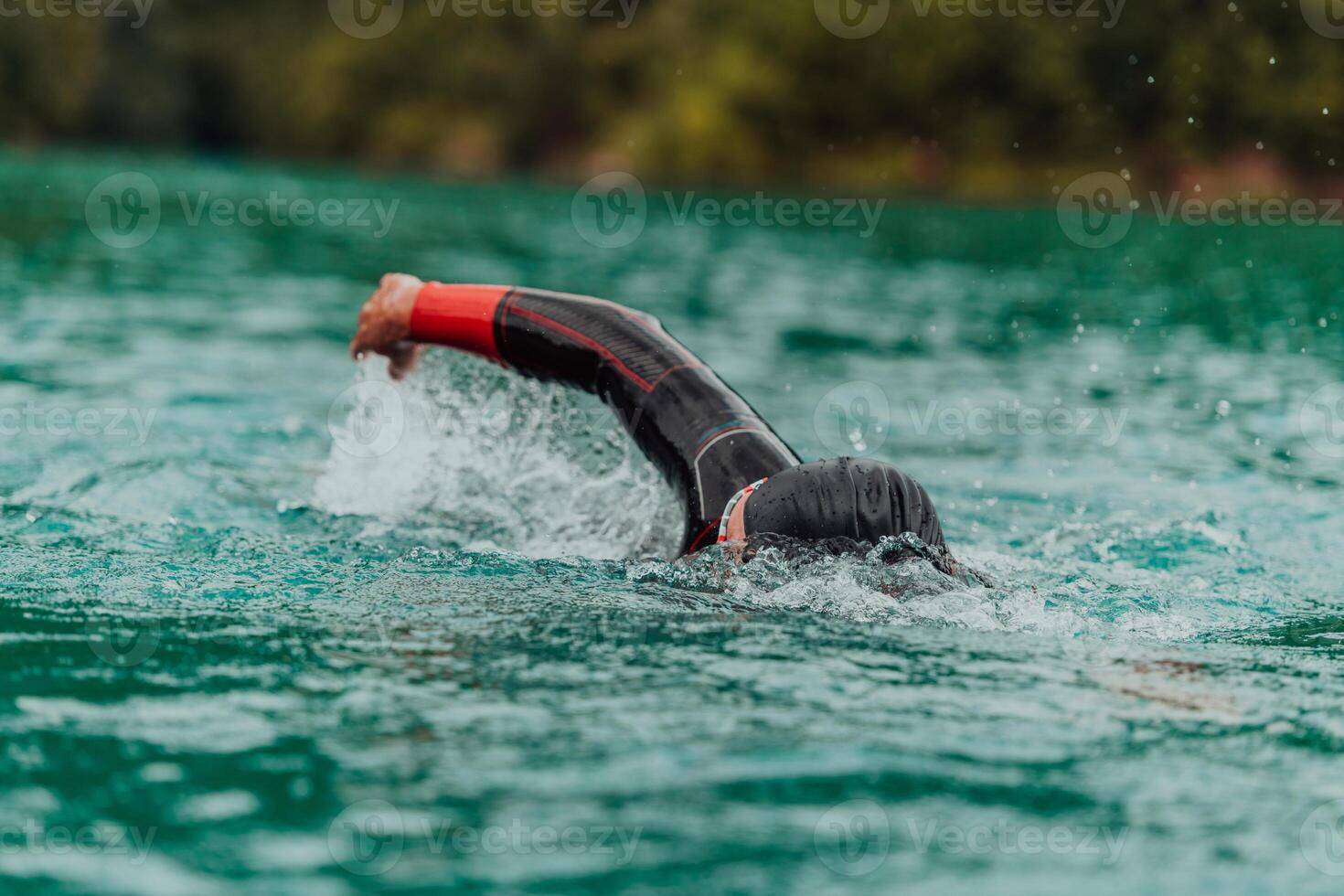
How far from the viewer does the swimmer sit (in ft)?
15.7

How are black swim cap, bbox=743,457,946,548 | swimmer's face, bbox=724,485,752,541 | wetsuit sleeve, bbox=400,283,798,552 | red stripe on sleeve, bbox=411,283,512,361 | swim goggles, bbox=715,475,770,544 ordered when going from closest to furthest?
black swim cap, bbox=743,457,946,548 < swimmer's face, bbox=724,485,752,541 < swim goggles, bbox=715,475,770,544 < wetsuit sleeve, bbox=400,283,798,552 < red stripe on sleeve, bbox=411,283,512,361

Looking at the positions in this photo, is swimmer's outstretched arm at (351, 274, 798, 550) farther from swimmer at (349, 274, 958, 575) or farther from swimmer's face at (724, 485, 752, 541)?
swimmer's face at (724, 485, 752, 541)

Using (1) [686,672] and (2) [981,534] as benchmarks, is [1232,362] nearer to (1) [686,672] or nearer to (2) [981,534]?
(2) [981,534]

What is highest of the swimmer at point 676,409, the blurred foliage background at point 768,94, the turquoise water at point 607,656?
the blurred foliage background at point 768,94

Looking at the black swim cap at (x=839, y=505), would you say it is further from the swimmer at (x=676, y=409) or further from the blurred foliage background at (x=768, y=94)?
the blurred foliage background at (x=768, y=94)

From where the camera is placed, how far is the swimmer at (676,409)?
477 cm

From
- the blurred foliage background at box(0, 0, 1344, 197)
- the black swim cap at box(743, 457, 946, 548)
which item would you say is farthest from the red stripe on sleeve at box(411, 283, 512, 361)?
the blurred foliage background at box(0, 0, 1344, 197)

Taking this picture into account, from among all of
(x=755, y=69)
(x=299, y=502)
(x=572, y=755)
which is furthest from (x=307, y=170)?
(x=572, y=755)

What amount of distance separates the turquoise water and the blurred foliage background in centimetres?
4593

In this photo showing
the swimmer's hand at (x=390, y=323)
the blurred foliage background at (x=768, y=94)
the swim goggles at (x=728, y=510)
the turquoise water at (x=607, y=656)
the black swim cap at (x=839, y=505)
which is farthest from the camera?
the blurred foliage background at (x=768, y=94)

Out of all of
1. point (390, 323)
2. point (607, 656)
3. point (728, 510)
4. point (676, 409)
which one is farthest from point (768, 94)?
point (607, 656)

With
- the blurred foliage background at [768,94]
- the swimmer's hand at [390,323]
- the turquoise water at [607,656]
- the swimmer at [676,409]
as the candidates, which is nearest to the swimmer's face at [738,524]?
the swimmer at [676,409]

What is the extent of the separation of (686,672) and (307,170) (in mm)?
55005

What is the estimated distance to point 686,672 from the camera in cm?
426
